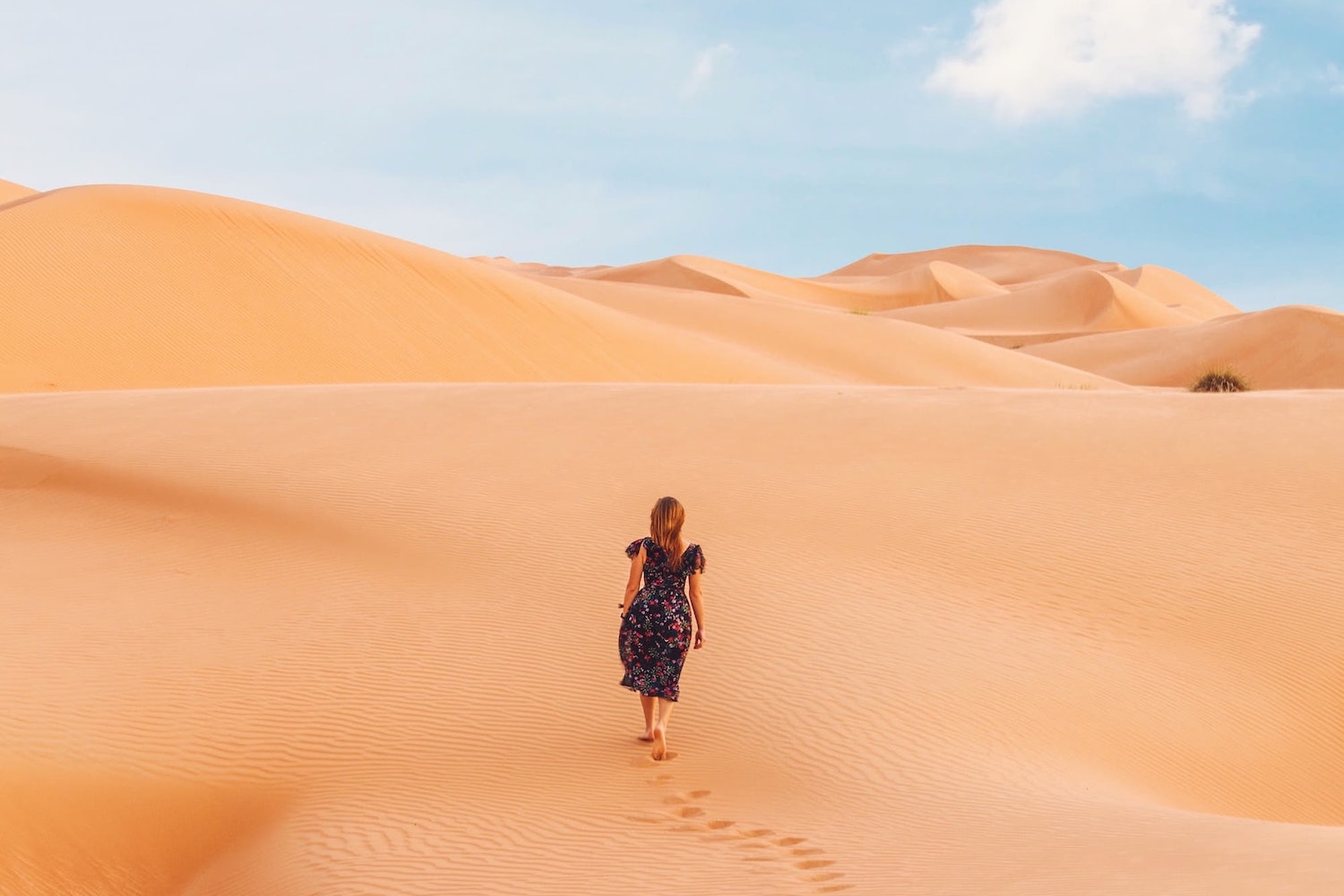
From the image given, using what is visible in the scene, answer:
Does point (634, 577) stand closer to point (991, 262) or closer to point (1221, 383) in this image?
point (1221, 383)

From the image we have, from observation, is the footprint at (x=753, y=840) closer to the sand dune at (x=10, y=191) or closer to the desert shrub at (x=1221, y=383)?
the desert shrub at (x=1221, y=383)

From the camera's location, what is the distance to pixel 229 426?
628 inches

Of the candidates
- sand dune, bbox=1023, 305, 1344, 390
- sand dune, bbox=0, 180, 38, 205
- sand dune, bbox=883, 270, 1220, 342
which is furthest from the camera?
sand dune, bbox=883, 270, 1220, 342

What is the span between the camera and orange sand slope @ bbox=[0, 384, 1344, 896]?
6008 mm

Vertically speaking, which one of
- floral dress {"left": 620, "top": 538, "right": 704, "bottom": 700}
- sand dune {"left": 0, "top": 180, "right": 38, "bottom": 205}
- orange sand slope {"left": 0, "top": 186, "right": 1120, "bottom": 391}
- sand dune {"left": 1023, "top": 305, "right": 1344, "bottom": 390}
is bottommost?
floral dress {"left": 620, "top": 538, "right": 704, "bottom": 700}

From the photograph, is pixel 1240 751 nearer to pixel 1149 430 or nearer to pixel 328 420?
pixel 1149 430

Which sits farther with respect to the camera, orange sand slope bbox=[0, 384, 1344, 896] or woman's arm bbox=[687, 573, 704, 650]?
woman's arm bbox=[687, 573, 704, 650]

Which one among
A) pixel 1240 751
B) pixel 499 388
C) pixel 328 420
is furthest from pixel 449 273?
pixel 1240 751

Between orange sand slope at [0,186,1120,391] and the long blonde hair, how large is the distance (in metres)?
20.5

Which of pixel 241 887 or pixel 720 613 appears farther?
pixel 720 613

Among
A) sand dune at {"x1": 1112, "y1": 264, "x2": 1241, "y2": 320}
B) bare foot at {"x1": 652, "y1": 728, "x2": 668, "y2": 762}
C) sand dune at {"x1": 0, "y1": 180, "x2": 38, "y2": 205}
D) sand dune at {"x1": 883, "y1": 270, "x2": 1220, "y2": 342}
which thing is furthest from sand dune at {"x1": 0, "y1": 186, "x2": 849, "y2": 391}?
sand dune at {"x1": 1112, "y1": 264, "x2": 1241, "y2": 320}

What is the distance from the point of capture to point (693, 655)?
8.70 m

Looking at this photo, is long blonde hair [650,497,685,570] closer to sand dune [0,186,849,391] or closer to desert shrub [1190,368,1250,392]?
sand dune [0,186,849,391]

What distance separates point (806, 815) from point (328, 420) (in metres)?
11.3
